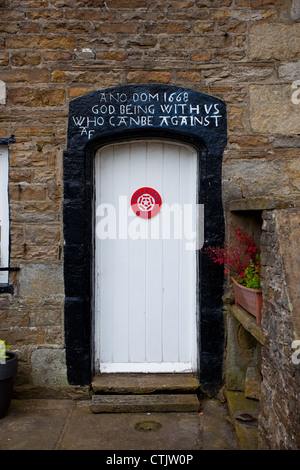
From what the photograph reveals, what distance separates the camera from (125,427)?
3576 mm

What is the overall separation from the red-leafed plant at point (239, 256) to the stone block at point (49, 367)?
1742mm

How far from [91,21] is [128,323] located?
295 cm

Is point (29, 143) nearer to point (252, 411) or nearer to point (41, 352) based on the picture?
point (41, 352)

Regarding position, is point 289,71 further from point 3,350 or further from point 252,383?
point 3,350

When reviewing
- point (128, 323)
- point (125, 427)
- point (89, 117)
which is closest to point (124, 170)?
point (89, 117)

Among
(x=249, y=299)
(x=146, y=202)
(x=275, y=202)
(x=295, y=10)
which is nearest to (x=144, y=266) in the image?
(x=146, y=202)

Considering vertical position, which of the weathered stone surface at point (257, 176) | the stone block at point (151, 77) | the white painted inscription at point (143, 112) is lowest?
the weathered stone surface at point (257, 176)

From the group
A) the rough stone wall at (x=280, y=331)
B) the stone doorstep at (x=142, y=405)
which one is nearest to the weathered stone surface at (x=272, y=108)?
the rough stone wall at (x=280, y=331)

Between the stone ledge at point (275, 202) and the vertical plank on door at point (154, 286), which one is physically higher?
the stone ledge at point (275, 202)

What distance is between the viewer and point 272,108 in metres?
3.98

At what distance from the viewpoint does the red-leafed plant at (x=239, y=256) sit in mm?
3621

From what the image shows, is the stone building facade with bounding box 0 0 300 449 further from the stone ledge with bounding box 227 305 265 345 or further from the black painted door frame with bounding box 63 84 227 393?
the stone ledge with bounding box 227 305 265 345

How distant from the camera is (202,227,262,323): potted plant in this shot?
3.35 m

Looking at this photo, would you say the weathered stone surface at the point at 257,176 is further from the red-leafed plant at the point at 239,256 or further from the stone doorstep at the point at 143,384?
the stone doorstep at the point at 143,384
